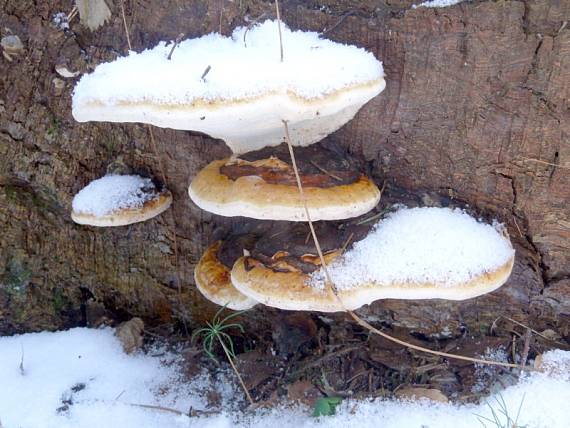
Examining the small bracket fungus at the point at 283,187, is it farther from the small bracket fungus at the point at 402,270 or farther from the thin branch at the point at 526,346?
the thin branch at the point at 526,346

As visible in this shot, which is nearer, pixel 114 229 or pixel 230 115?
pixel 230 115

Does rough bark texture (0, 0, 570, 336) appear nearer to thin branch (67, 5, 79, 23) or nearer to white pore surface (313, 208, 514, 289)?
thin branch (67, 5, 79, 23)

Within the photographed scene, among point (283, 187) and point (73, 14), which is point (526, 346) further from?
point (73, 14)

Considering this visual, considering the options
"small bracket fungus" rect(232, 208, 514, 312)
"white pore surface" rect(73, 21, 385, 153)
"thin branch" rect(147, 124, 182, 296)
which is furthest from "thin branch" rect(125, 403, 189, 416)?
"white pore surface" rect(73, 21, 385, 153)

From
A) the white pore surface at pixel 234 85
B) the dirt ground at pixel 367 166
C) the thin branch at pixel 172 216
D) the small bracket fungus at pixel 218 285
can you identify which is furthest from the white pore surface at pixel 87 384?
the white pore surface at pixel 234 85

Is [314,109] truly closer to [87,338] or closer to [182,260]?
[182,260]

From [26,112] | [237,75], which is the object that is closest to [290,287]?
[237,75]
